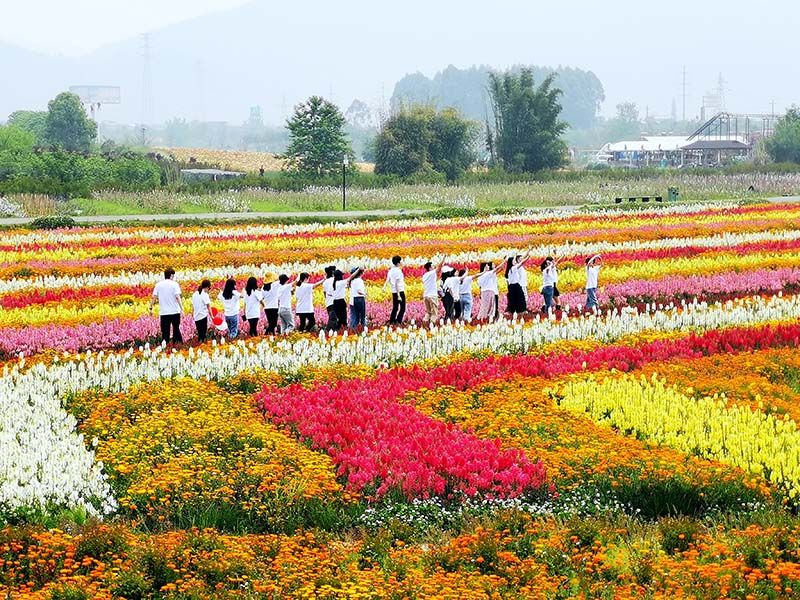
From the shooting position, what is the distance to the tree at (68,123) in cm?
10851

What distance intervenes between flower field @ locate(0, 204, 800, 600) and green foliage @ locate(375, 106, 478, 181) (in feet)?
169

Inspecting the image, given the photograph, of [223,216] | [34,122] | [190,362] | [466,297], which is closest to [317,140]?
[223,216]

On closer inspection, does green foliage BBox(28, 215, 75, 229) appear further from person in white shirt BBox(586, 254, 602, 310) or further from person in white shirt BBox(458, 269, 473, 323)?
person in white shirt BBox(586, 254, 602, 310)

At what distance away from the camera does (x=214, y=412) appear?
1284 centimetres

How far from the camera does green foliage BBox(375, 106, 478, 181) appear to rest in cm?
7200

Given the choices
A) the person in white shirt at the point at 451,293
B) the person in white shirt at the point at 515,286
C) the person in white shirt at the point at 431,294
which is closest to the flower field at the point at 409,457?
the person in white shirt at the point at 431,294

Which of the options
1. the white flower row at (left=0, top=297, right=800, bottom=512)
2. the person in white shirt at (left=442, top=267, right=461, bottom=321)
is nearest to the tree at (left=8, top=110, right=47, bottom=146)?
the person in white shirt at (left=442, top=267, right=461, bottom=321)

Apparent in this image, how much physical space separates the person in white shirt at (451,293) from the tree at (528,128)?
198ft

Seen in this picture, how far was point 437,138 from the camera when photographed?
2965 inches

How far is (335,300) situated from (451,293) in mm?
A: 2365

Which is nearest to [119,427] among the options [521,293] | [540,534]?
[540,534]

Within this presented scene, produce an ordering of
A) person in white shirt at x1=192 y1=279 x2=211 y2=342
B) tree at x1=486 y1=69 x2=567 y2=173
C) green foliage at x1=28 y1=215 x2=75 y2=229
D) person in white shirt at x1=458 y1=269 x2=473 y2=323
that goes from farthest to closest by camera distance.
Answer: tree at x1=486 y1=69 x2=567 y2=173
green foliage at x1=28 y1=215 x2=75 y2=229
person in white shirt at x1=458 y1=269 x2=473 y2=323
person in white shirt at x1=192 y1=279 x2=211 y2=342

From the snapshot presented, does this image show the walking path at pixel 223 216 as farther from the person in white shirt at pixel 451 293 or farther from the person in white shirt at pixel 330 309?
the person in white shirt at pixel 330 309

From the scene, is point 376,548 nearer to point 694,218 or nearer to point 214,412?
point 214,412
